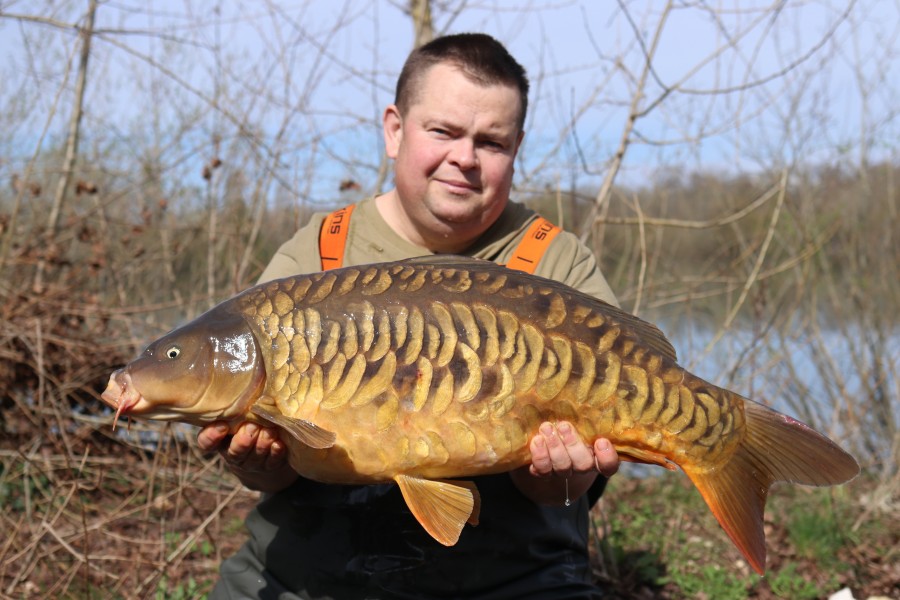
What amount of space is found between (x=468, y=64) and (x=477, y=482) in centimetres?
91

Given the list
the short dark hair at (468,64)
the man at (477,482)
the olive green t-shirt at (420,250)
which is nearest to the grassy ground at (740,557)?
the man at (477,482)

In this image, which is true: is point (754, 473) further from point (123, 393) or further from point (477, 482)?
point (123, 393)

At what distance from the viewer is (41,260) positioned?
356 centimetres

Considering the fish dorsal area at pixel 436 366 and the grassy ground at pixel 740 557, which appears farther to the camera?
the grassy ground at pixel 740 557

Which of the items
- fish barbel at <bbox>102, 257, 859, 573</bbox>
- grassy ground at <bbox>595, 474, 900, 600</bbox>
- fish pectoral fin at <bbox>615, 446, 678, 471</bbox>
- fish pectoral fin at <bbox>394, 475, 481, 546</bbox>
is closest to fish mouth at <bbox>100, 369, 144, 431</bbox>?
fish barbel at <bbox>102, 257, 859, 573</bbox>

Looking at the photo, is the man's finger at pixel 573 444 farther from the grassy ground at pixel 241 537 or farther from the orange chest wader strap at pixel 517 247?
the grassy ground at pixel 241 537

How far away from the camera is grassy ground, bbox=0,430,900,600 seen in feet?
8.63

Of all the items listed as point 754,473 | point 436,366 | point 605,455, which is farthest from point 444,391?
point 754,473

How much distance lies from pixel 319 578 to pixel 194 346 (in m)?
0.62

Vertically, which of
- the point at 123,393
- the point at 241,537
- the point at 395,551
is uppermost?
the point at 123,393

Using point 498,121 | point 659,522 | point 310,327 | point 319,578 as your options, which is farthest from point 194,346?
point 659,522

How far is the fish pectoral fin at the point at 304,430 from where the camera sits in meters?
1.40

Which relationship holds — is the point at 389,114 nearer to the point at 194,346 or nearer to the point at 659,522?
the point at 194,346

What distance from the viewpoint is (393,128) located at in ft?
6.81
